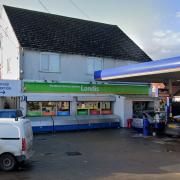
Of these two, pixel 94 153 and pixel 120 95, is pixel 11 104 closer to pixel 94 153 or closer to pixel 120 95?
pixel 120 95

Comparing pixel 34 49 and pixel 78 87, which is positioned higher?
pixel 34 49

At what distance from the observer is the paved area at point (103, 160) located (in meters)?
11.0

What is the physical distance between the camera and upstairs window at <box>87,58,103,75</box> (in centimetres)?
3011

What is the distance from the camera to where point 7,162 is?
11.6 meters

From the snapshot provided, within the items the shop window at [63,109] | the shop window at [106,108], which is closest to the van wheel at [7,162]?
the shop window at [63,109]

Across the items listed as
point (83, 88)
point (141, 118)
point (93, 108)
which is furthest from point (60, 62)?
point (141, 118)

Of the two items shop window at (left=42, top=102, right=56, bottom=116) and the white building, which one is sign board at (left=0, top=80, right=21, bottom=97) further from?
shop window at (left=42, top=102, right=56, bottom=116)

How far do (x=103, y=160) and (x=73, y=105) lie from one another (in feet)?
45.9

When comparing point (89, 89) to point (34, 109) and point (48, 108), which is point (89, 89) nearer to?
point (48, 108)

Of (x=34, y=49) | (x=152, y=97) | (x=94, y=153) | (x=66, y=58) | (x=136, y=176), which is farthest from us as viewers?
(x=152, y=97)

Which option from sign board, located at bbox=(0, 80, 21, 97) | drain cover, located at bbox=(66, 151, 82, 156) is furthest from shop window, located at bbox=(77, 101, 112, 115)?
drain cover, located at bbox=(66, 151, 82, 156)

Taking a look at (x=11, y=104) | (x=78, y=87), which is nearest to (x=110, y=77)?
(x=78, y=87)

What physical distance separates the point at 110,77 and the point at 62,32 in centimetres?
841

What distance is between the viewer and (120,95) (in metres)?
29.8
